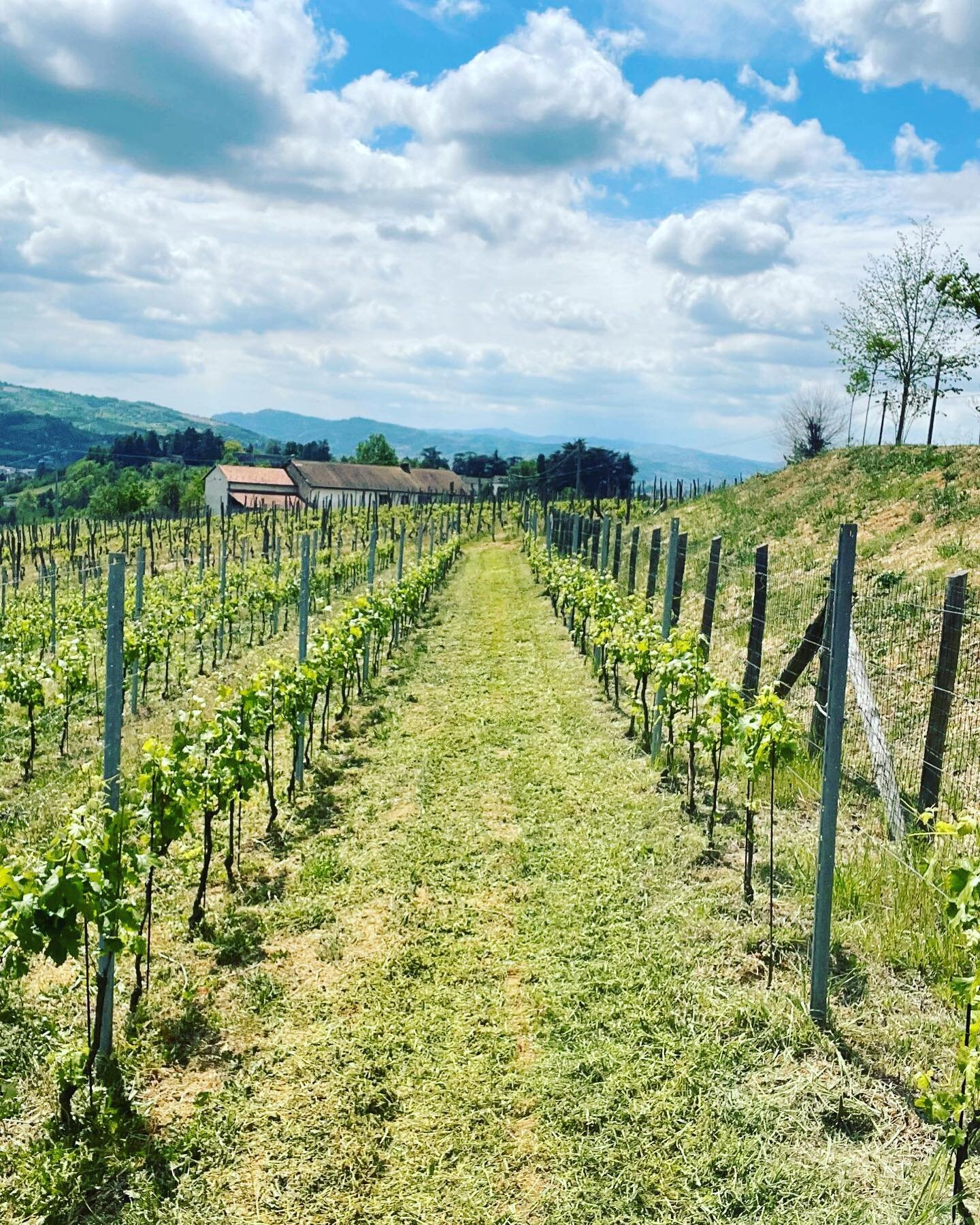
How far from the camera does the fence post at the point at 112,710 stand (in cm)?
403

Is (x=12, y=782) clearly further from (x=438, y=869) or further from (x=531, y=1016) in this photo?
(x=531, y=1016)

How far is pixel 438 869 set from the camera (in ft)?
20.3

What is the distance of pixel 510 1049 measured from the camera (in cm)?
418

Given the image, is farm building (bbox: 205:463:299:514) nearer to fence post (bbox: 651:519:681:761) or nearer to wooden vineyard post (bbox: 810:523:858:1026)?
fence post (bbox: 651:519:681:761)

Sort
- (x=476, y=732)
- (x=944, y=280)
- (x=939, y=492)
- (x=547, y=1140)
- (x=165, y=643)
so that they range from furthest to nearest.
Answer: (x=944, y=280)
(x=939, y=492)
(x=165, y=643)
(x=476, y=732)
(x=547, y=1140)

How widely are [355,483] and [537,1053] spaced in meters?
84.8

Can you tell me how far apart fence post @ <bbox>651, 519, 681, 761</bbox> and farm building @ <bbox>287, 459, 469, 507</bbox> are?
69.1 meters

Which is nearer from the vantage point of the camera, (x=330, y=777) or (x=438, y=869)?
(x=438, y=869)

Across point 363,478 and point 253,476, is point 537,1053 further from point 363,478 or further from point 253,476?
point 363,478

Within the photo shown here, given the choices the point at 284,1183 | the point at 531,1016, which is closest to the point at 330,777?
the point at 531,1016

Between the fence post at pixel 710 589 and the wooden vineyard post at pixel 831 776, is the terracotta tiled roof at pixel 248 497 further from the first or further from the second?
the wooden vineyard post at pixel 831 776

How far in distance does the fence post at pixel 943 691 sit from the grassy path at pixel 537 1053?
1573 mm

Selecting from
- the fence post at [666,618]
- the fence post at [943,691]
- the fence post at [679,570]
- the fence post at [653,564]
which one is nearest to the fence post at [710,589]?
the fence post at [679,570]

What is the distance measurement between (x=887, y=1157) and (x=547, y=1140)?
1343 mm
